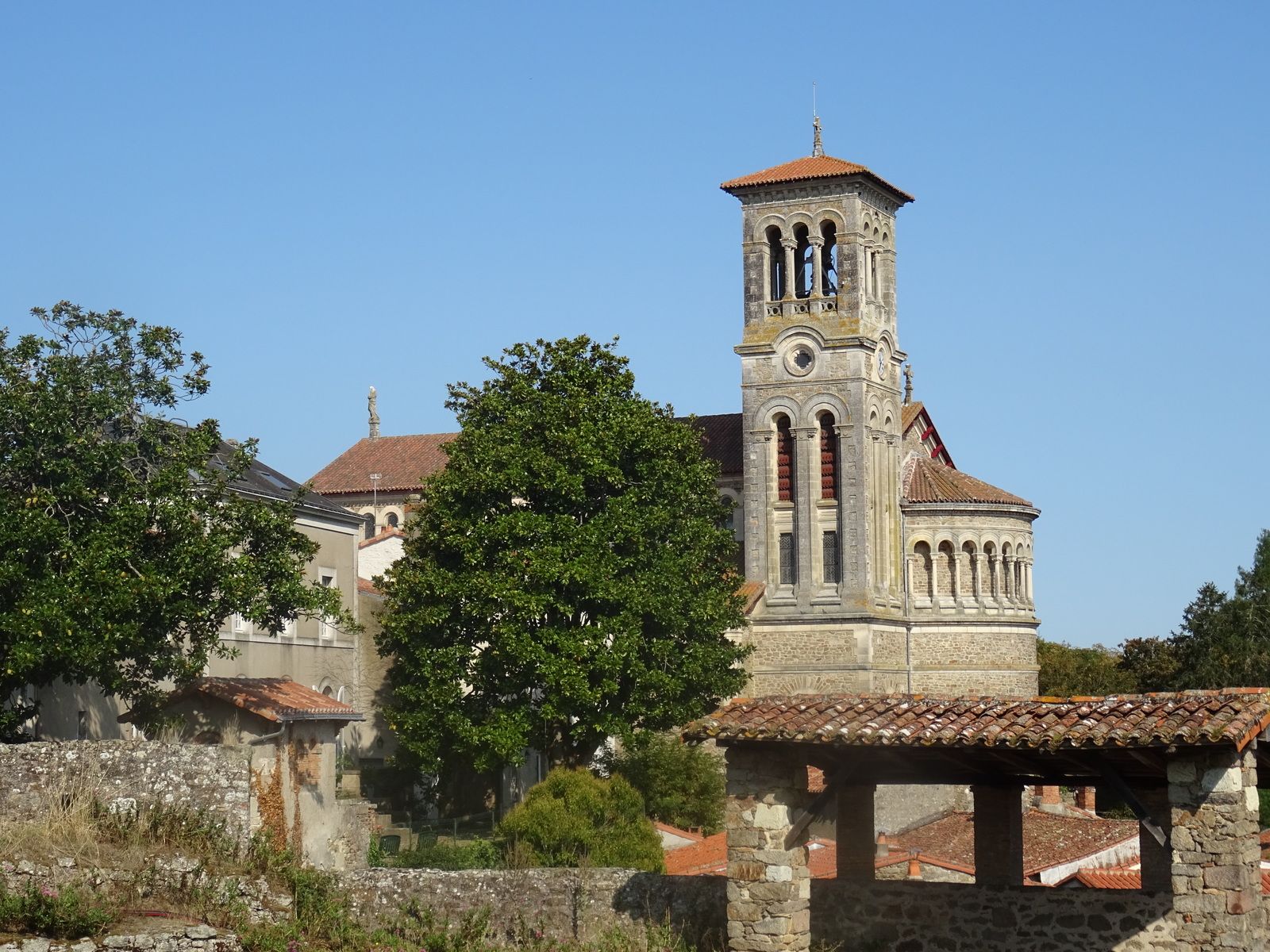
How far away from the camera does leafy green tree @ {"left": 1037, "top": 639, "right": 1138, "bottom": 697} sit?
6762cm

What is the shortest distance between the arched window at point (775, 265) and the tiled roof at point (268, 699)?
28.2m

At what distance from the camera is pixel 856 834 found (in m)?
22.0

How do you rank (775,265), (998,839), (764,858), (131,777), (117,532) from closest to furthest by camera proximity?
(764,858) → (998,839) → (131,777) → (117,532) → (775,265)

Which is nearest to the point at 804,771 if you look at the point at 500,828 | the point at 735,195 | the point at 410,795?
the point at 500,828

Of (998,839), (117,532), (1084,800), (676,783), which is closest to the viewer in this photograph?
(998,839)

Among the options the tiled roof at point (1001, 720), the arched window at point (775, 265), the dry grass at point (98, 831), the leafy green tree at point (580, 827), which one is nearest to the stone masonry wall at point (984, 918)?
the tiled roof at point (1001, 720)

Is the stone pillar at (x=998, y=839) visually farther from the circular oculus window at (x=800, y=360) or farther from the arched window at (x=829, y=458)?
the circular oculus window at (x=800, y=360)

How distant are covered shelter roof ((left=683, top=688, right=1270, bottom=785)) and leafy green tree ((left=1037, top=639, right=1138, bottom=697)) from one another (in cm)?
4700

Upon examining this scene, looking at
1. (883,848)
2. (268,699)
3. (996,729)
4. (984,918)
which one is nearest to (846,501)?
(883,848)

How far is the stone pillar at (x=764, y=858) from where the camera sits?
762 inches

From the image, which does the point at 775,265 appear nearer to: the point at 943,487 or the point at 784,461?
the point at 784,461

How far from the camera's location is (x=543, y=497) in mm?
41906

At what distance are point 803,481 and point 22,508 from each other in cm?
3194

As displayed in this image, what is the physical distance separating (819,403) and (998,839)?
1422 inches
